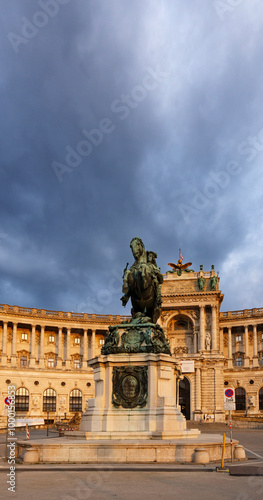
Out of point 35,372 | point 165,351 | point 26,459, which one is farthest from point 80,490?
point 35,372

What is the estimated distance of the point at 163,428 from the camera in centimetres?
1967

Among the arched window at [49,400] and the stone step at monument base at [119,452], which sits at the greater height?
the stone step at monument base at [119,452]

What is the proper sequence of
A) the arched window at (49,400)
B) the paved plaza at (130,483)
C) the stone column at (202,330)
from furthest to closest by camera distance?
the stone column at (202,330)
the arched window at (49,400)
the paved plaza at (130,483)

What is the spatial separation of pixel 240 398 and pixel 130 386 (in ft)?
245

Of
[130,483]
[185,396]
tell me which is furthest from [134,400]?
[185,396]

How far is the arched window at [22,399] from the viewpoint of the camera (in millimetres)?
84812

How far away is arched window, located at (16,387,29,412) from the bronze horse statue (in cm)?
6620

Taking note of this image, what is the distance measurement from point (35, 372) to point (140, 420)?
2770 inches

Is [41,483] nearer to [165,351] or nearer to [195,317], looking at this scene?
[165,351]

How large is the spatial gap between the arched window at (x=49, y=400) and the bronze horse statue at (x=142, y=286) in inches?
2672

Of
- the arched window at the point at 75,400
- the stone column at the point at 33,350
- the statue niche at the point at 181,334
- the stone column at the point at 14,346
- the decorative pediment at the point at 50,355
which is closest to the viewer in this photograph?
the stone column at the point at 14,346

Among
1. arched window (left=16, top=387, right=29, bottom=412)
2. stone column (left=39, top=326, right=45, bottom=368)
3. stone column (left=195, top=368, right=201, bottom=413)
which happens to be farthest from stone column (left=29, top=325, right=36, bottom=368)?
stone column (left=195, top=368, right=201, bottom=413)

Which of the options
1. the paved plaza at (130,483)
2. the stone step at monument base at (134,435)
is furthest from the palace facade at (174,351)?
the paved plaza at (130,483)

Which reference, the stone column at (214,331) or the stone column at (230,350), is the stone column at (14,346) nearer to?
the stone column at (214,331)
